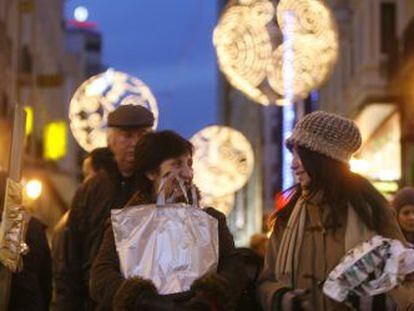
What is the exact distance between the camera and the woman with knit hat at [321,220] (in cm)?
492

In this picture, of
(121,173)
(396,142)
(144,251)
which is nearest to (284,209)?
(144,251)

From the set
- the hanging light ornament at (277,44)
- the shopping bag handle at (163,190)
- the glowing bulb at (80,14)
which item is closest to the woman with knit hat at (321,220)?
the shopping bag handle at (163,190)

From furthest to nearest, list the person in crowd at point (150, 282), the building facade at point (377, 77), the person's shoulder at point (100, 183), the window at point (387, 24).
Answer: the window at point (387, 24)
the building facade at point (377, 77)
the person's shoulder at point (100, 183)
the person in crowd at point (150, 282)

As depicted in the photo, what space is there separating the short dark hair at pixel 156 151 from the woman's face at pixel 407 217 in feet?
12.4

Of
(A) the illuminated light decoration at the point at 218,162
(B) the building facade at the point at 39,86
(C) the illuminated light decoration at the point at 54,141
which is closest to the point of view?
(A) the illuminated light decoration at the point at 218,162

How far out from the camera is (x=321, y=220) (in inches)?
198

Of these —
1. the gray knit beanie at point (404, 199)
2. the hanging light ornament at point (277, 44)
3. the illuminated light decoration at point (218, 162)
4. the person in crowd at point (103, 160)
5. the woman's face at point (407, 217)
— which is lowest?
the illuminated light decoration at point (218, 162)

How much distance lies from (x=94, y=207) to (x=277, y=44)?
5519mm

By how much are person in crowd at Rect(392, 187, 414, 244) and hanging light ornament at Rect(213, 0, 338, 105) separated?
2420mm

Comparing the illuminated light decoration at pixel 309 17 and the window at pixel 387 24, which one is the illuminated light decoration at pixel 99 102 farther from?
the window at pixel 387 24

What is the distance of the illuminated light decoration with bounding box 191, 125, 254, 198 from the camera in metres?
23.1

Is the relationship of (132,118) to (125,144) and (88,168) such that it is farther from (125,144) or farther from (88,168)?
(88,168)

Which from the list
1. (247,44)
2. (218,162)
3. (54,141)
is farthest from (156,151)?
(54,141)

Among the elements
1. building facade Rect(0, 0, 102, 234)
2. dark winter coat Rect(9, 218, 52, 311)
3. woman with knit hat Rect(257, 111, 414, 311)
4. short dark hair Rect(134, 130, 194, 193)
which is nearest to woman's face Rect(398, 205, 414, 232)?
dark winter coat Rect(9, 218, 52, 311)
